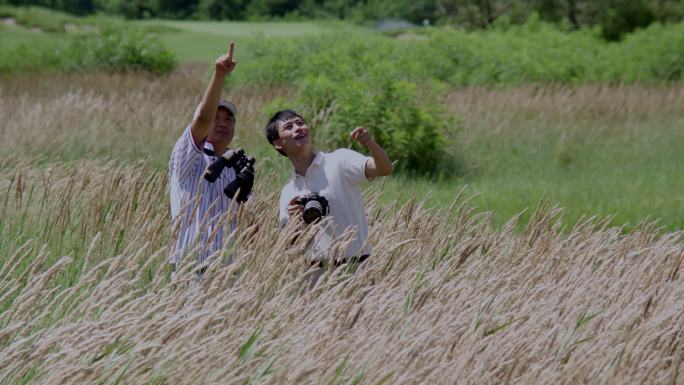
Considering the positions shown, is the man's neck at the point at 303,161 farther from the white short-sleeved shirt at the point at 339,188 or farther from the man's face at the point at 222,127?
the man's face at the point at 222,127

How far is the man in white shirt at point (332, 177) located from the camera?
5.10 m

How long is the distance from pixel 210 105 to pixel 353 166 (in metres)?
0.68

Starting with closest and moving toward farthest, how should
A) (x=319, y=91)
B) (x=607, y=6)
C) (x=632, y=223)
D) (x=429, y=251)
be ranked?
(x=429, y=251), (x=632, y=223), (x=319, y=91), (x=607, y=6)

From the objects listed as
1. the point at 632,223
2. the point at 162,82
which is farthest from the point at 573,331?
the point at 162,82

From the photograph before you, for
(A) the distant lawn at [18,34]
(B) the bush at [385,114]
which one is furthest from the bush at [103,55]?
(A) the distant lawn at [18,34]

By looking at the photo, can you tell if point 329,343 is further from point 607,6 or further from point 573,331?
point 607,6

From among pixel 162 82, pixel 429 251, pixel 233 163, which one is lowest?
pixel 162 82

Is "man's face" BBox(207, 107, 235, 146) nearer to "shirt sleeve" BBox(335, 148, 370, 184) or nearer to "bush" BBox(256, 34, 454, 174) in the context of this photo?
"shirt sleeve" BBox(335, 148, 370, 184)

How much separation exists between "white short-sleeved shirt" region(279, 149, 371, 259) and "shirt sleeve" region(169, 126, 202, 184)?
1.52ft

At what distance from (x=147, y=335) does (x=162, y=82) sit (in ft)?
58.3

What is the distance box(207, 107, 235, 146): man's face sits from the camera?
5.36m

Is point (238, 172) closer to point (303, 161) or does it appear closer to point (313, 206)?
point (303, 161)

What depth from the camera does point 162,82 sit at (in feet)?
69.4

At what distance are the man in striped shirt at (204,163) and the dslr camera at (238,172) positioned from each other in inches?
2.5
